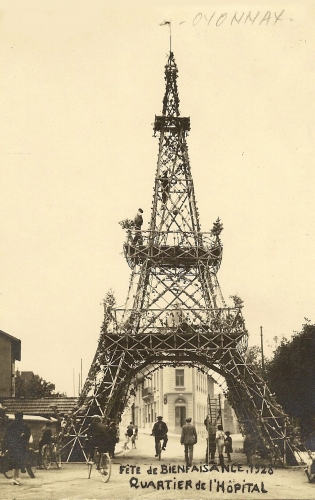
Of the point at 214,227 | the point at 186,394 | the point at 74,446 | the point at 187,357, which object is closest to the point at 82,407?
the point at 74,446

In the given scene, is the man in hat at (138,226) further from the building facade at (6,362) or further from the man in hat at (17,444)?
the building facade at (6,362)

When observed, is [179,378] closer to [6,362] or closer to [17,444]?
[6,362]

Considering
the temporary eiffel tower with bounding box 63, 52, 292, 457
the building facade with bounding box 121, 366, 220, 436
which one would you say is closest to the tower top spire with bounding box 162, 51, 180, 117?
the temporary eiffel tower with bounding box 63, 52, 292, 457

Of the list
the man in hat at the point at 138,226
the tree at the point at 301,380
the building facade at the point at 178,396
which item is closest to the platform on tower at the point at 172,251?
the man in hat at the point at 138,226

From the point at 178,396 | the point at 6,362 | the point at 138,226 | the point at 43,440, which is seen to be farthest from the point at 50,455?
the point at 178,396

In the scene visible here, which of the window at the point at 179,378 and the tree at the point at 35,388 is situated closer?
the tree at the point at 35,388
